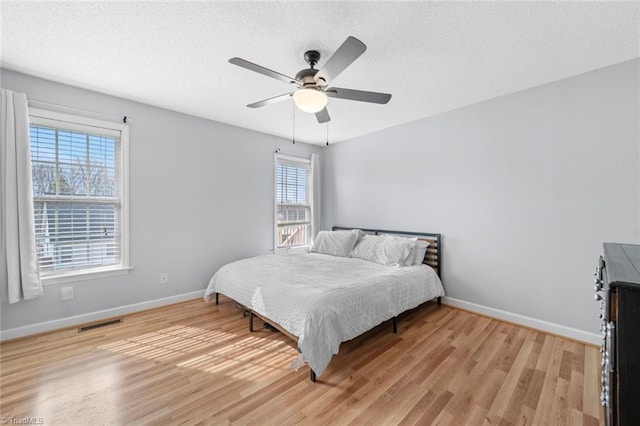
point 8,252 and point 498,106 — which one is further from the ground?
point 498,106

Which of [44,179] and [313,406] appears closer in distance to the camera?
[313,406]

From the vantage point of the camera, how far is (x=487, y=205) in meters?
3.12

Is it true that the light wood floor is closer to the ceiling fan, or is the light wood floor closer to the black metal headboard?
the black metal headboard

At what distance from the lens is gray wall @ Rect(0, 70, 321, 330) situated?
277 cm

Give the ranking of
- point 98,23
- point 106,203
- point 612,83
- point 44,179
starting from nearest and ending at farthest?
1. point 98,23
2. point 612,83
3. point 44,179
4. point 106,203

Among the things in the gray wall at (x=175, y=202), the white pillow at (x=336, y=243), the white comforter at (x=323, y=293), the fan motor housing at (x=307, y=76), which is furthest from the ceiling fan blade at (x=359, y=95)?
the gray wall at (x=175, y=202)

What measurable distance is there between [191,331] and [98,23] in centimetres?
276

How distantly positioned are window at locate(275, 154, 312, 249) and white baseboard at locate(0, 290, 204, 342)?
5.91 ft

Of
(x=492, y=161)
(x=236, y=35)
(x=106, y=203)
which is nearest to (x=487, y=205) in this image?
(x=492, y=161)

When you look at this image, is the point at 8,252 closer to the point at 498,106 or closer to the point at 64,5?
the point at 64,5

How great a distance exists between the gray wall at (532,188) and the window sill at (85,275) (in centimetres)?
382

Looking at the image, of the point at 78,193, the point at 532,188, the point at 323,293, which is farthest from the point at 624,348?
the point at 78,193

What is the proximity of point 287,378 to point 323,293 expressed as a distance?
690 mm

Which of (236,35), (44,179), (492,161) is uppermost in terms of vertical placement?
(236,35)
